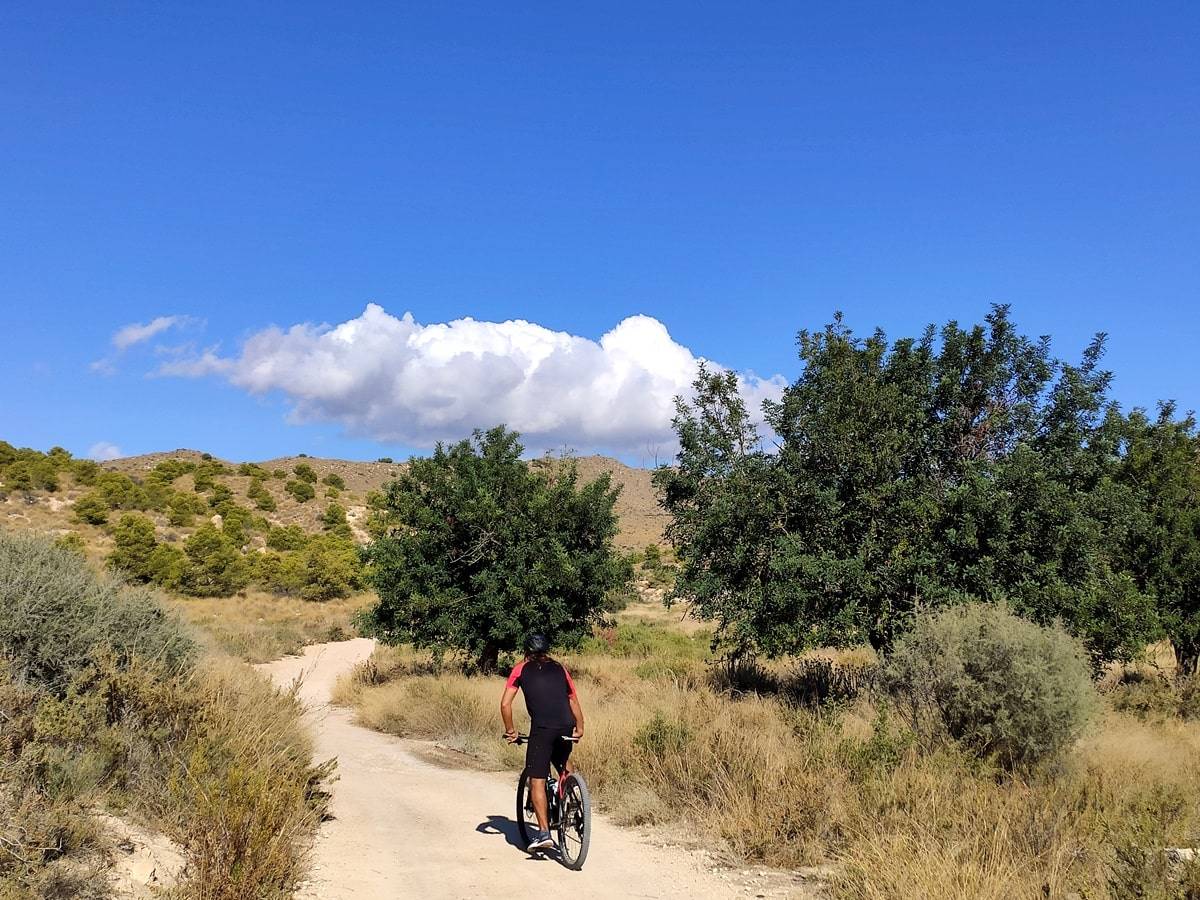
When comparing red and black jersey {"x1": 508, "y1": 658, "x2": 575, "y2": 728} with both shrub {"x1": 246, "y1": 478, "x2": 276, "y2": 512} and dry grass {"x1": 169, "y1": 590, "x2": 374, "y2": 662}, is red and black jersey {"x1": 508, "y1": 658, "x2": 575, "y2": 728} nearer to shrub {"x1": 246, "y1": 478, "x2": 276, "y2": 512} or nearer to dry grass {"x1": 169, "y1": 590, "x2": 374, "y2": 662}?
dry grass {"x1": 169, "y1": 590, "x2": 374, "y2": 662}

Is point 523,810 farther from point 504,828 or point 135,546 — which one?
point 135,546

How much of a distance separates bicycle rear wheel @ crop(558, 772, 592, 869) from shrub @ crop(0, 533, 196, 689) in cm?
486

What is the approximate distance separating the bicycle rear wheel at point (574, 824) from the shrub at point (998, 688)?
481cm

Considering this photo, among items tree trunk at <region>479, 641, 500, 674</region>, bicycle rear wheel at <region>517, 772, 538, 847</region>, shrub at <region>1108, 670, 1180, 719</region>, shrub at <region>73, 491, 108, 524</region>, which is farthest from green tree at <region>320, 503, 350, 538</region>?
bicycle rear wheel at <region>517, 772, 538, 847</region>

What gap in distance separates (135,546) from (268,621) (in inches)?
365

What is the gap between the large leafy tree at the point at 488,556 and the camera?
20844mm

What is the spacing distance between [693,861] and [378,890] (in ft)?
9.80

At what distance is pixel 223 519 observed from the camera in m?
58.2

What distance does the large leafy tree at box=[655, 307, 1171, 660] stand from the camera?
1337cm

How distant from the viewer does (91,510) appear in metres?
51.1

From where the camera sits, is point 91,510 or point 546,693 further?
point 91,510

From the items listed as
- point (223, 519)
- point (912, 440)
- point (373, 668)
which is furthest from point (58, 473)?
point (912, 440)

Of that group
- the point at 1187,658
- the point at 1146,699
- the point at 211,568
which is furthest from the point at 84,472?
the point at 1187,658

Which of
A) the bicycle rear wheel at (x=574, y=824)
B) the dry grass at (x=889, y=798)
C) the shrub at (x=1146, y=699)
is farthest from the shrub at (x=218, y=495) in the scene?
the bicycle rear wheel at (x=574, y=824)
